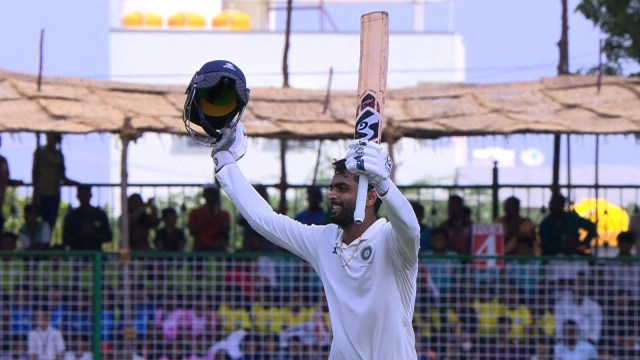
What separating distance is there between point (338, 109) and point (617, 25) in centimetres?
405

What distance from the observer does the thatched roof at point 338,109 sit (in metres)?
14.0

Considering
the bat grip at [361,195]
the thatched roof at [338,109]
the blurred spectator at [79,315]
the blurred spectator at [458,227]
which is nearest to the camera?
the bat grip at [361,195]

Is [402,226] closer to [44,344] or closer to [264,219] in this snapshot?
[264,219]

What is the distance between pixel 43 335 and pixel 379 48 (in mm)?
6613

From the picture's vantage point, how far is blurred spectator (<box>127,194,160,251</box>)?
15.7 m

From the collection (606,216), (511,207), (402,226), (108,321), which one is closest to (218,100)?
(402,226)

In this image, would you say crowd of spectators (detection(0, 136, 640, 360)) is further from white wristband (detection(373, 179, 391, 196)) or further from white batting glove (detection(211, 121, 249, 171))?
white wristband (detection(373, 179, 391, 196))

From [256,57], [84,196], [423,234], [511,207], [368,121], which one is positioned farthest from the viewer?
[256,57]

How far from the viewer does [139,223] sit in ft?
51.9

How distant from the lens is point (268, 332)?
1361 centimetres

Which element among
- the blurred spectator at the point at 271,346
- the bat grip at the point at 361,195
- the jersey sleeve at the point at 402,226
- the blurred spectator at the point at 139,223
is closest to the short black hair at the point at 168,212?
the blurred spectator at the point at 139,223

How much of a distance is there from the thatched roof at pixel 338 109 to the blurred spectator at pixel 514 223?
4.00 feet

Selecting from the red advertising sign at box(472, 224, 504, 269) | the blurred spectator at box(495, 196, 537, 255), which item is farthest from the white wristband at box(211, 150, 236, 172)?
the blurred spectator at box(495, 196, 537, 255)

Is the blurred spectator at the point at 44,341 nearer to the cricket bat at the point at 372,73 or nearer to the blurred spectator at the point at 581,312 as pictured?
the blurred spectator at the point at 581,312
